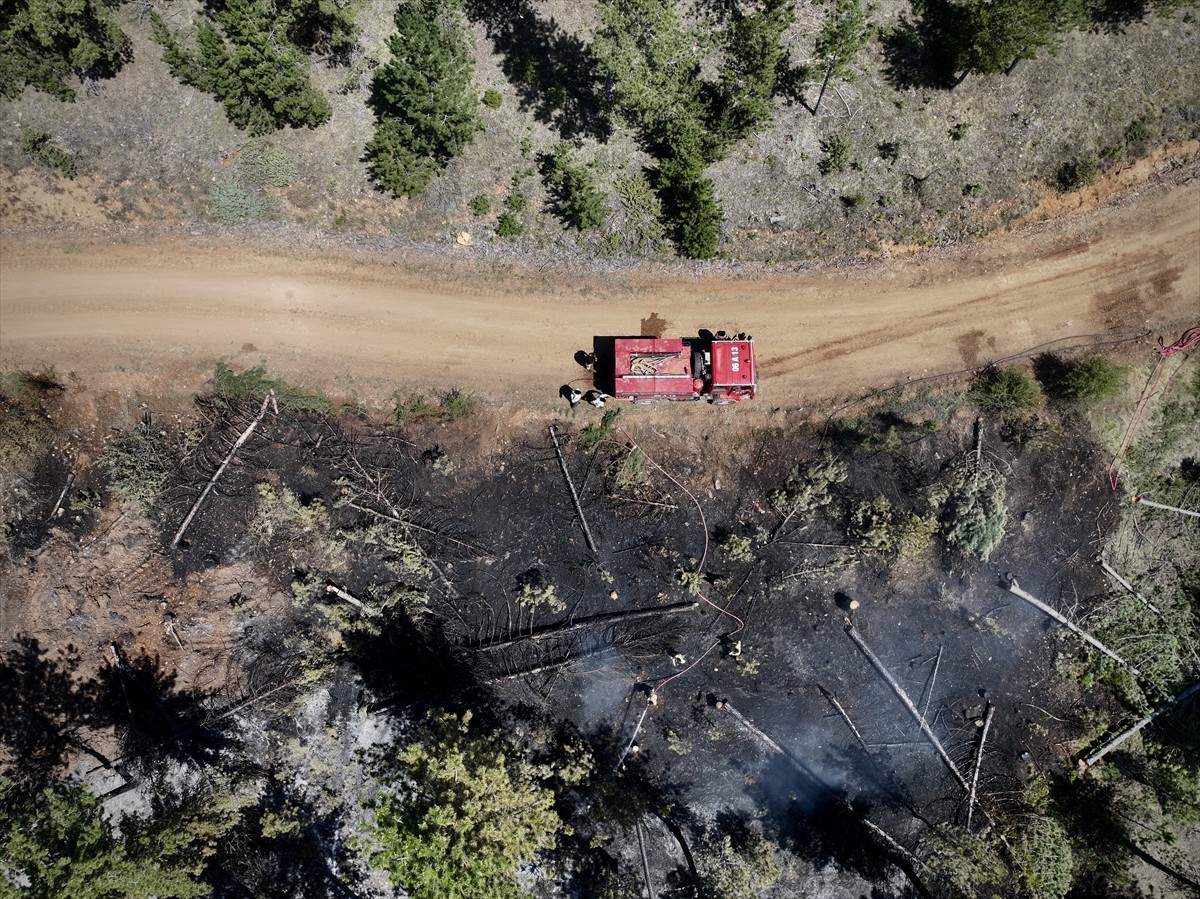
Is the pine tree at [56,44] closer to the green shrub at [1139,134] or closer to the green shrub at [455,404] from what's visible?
the green shrub at [455,404]

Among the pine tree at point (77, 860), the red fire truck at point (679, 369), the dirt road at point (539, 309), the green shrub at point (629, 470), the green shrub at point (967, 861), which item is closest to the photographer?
the pine tree at point (77, 860)

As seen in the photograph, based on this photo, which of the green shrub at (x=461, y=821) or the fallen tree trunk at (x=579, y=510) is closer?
the green shrub at (x=461, y=821)

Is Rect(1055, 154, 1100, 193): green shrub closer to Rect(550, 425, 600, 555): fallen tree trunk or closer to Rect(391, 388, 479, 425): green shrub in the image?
Rect(550, 425, 600, 555): fallen tree trunk

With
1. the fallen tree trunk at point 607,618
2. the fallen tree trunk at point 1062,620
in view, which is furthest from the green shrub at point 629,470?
the fallen tree trunk at point 1062,620

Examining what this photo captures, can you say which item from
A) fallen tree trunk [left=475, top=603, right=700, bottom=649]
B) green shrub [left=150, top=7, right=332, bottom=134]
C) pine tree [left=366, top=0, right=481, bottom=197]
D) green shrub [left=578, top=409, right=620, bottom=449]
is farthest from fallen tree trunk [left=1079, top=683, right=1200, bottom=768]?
green shrub [left=150, top=7, right=332, bottom=134]

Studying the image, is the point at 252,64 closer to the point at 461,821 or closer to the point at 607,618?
the point at 607,618

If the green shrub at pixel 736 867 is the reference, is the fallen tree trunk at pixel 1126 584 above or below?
above
